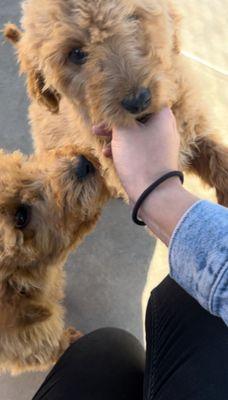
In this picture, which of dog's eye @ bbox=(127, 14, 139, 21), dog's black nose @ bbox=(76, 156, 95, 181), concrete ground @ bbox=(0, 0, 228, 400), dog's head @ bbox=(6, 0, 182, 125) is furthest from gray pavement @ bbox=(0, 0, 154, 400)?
dog's eye @ bbox=(127, 14, 139, 21)

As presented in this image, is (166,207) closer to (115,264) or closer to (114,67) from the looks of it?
(114,67)

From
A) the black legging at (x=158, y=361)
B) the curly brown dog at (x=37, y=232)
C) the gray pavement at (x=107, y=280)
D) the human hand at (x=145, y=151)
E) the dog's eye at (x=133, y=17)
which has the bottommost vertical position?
the gray pavement at (x=107, y=280)

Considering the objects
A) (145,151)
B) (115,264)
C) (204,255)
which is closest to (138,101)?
(145,151)

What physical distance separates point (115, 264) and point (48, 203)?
2.37 feet

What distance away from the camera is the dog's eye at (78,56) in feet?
4.70

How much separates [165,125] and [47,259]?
2.12 ft

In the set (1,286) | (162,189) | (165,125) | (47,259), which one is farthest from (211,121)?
(1,286)

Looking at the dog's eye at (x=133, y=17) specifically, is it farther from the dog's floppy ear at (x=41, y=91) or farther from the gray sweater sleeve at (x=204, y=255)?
the gray sweater sleeve at (x=204, y=255)

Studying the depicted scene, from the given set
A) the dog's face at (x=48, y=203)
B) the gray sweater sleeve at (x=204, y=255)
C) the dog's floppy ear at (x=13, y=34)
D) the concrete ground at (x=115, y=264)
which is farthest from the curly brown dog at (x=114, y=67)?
the concrete ground at (x=115, y=264)

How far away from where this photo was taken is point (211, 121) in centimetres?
185

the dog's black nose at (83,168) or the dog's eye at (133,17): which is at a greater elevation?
the dog's eye at (133,17)

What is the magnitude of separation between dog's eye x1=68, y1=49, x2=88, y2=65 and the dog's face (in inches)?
12.6

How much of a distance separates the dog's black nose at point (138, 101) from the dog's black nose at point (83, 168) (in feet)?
1.18

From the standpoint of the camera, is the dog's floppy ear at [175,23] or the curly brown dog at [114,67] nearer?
the curly brown dog at [114,67]
